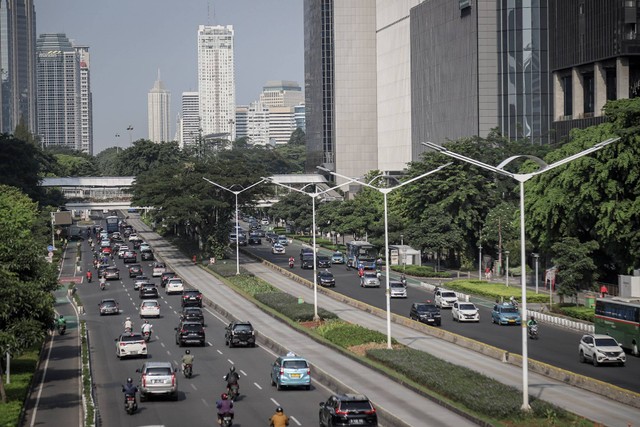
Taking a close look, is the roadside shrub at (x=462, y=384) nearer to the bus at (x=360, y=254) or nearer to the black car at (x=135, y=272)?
the black car at (x=135, y=272)

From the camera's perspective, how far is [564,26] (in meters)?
119

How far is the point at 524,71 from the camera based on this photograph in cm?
14425

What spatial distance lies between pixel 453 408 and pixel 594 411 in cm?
536

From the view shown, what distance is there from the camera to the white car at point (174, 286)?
100125 millimetres

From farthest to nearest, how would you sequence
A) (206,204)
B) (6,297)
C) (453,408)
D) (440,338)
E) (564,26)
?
1. (206,204)
2. (564,26)
3. (440,338)
4. (6,297)
5. (453,408)

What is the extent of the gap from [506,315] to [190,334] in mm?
21967

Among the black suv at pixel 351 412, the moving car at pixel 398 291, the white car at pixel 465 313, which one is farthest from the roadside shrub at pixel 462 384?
the moving car at pixel 398 291

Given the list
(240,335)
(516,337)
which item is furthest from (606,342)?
(240,335)

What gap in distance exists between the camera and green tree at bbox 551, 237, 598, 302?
79.9m

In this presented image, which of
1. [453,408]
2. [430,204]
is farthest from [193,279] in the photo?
[453,408]

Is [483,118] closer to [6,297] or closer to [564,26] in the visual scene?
[564,26]

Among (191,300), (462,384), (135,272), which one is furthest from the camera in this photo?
(135,272)

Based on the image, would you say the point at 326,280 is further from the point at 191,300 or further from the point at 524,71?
the point at 524,71

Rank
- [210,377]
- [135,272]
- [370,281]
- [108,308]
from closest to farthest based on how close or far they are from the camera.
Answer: [210,377], [108,308], [370,281], [135,272]
